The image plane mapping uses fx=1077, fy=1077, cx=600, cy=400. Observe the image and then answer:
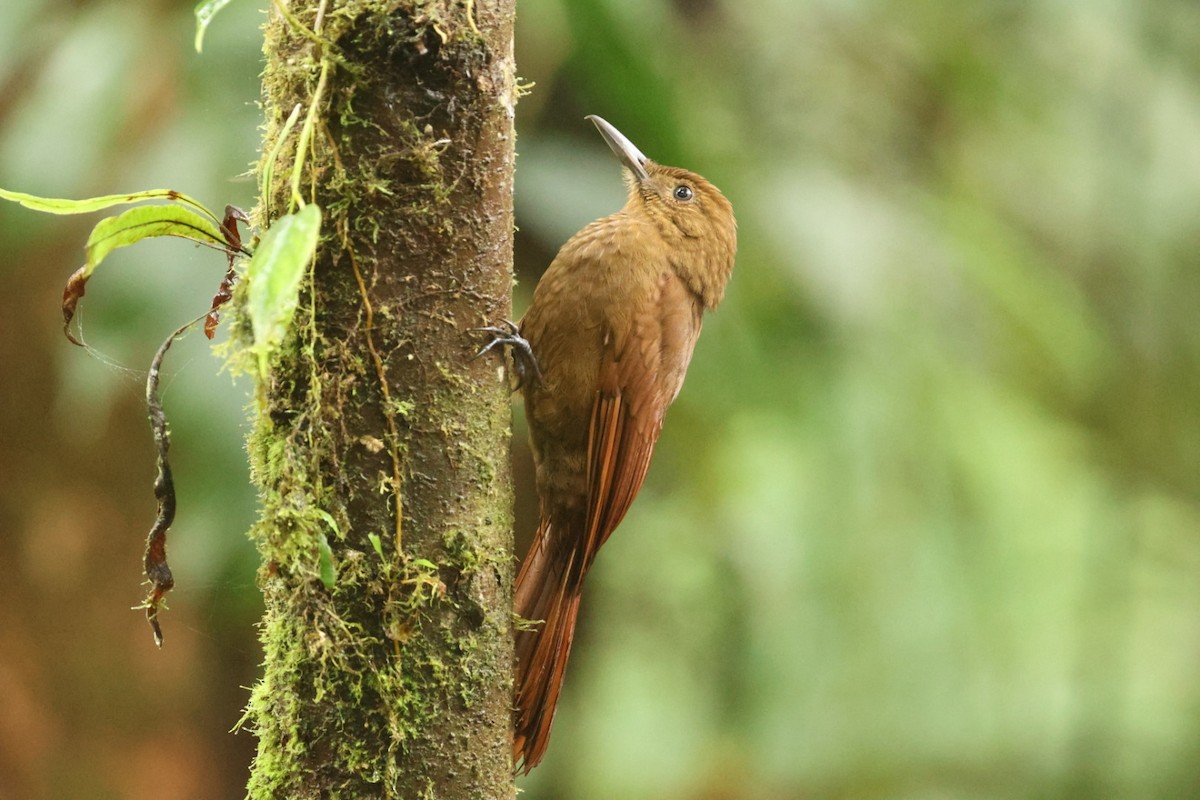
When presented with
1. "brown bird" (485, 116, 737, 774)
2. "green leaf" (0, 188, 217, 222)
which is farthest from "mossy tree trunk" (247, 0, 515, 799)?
"brown bird" (485, 116, 737, 774)

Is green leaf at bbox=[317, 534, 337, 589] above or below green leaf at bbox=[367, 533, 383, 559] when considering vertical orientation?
below

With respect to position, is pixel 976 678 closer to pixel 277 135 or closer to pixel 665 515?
pixel 665 515

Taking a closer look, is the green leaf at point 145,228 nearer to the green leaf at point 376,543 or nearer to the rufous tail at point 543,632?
the green leaf at point 376,543

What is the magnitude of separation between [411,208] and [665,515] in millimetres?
2033

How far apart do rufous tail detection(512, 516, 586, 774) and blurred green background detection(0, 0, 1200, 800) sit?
72cm

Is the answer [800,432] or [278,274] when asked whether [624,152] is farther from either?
[278,274]

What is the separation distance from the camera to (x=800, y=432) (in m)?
2.99

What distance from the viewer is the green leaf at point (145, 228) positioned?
1219mm

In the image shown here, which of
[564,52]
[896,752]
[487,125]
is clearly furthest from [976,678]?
[487,125]

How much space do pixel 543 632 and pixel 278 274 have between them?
95cm

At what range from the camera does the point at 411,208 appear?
1331mm

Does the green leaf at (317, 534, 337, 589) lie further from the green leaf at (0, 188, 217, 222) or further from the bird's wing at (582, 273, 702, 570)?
the bird's wing at (582, 273, 702, 570)

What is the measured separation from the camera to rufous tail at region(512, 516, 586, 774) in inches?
66.6

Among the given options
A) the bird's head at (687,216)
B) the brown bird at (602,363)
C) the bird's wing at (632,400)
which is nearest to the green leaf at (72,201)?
the brown bird at (602,363)
